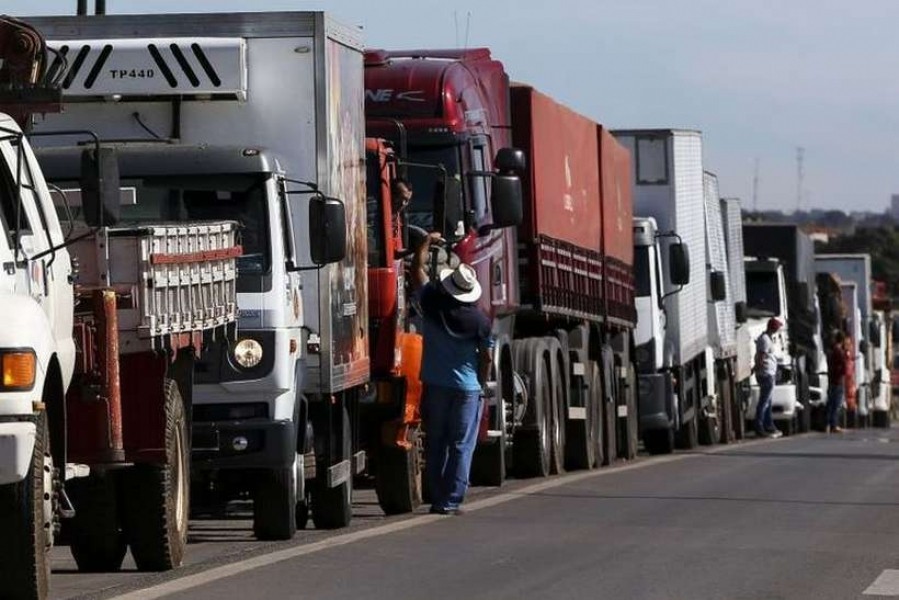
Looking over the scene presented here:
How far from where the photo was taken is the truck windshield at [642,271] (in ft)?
104

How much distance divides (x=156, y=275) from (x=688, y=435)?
23.0 metres

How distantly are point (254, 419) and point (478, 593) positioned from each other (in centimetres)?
322

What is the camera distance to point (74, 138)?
15.8 metres

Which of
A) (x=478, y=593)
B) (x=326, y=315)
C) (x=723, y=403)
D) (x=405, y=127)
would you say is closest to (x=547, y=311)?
(x=405, y=127)

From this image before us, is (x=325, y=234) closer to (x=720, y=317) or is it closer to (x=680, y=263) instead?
(x=680, y=263)

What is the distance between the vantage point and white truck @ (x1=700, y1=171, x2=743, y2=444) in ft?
123

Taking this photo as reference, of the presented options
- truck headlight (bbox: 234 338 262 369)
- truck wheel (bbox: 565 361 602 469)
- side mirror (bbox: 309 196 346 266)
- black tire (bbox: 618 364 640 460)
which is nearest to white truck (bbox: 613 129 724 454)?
black tire (bbox: 618 364 640 460)

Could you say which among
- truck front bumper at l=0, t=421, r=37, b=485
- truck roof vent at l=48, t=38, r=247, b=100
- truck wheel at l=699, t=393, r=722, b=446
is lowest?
truck wheel at l=699, t=393, r=722, b=446

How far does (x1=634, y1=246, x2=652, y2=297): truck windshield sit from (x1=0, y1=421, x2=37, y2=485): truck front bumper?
22.2m

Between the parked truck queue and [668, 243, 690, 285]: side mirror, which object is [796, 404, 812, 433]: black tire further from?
the parked truck queue

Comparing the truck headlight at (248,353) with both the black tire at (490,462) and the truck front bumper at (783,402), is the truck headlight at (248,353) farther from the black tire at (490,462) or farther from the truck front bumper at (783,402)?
the truck front bumper at (783,402)

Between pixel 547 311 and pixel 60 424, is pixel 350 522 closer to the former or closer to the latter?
pixel 60 424

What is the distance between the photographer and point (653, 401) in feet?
104

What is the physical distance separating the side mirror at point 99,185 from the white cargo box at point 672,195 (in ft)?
71.8
